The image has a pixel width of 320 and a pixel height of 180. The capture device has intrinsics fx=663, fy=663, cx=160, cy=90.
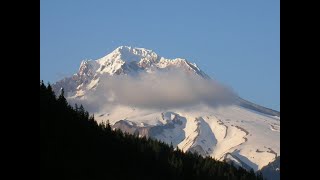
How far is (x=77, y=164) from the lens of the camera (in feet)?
597

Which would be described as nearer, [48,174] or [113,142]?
[48,174]
